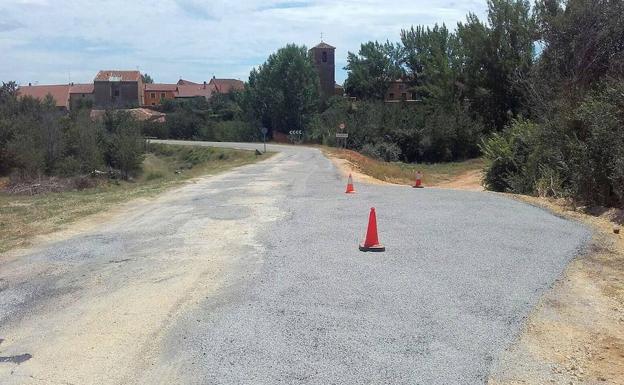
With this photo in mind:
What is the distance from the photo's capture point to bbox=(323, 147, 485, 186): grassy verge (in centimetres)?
3152

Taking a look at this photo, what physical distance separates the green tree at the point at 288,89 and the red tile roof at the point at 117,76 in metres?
51.0

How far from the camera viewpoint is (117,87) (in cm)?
11788

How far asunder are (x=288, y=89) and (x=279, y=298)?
69.1m

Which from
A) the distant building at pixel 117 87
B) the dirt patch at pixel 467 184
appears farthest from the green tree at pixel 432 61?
the distant building at pixel 117 87

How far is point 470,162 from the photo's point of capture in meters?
53.2

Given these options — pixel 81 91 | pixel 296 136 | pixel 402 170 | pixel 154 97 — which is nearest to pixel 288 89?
pixel 296 136

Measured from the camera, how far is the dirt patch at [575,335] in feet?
16.0

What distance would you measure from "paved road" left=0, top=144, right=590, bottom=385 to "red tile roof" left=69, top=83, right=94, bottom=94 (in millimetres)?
116636

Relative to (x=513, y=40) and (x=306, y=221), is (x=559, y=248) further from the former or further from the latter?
(x=513, y=40)

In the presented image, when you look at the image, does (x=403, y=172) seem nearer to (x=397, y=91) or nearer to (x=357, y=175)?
(x=357, y=175)

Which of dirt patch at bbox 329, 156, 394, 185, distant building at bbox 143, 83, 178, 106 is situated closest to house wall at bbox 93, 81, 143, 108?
distant building at bbox 143, 83, 178, 106

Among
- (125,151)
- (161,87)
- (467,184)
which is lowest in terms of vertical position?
(467,184)

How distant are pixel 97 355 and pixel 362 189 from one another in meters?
13.5

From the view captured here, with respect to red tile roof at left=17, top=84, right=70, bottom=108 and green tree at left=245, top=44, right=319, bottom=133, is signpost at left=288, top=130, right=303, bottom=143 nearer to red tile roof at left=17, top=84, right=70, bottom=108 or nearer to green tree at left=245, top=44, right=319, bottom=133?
green tree at left=245, top=44, right=319, bottom=133
